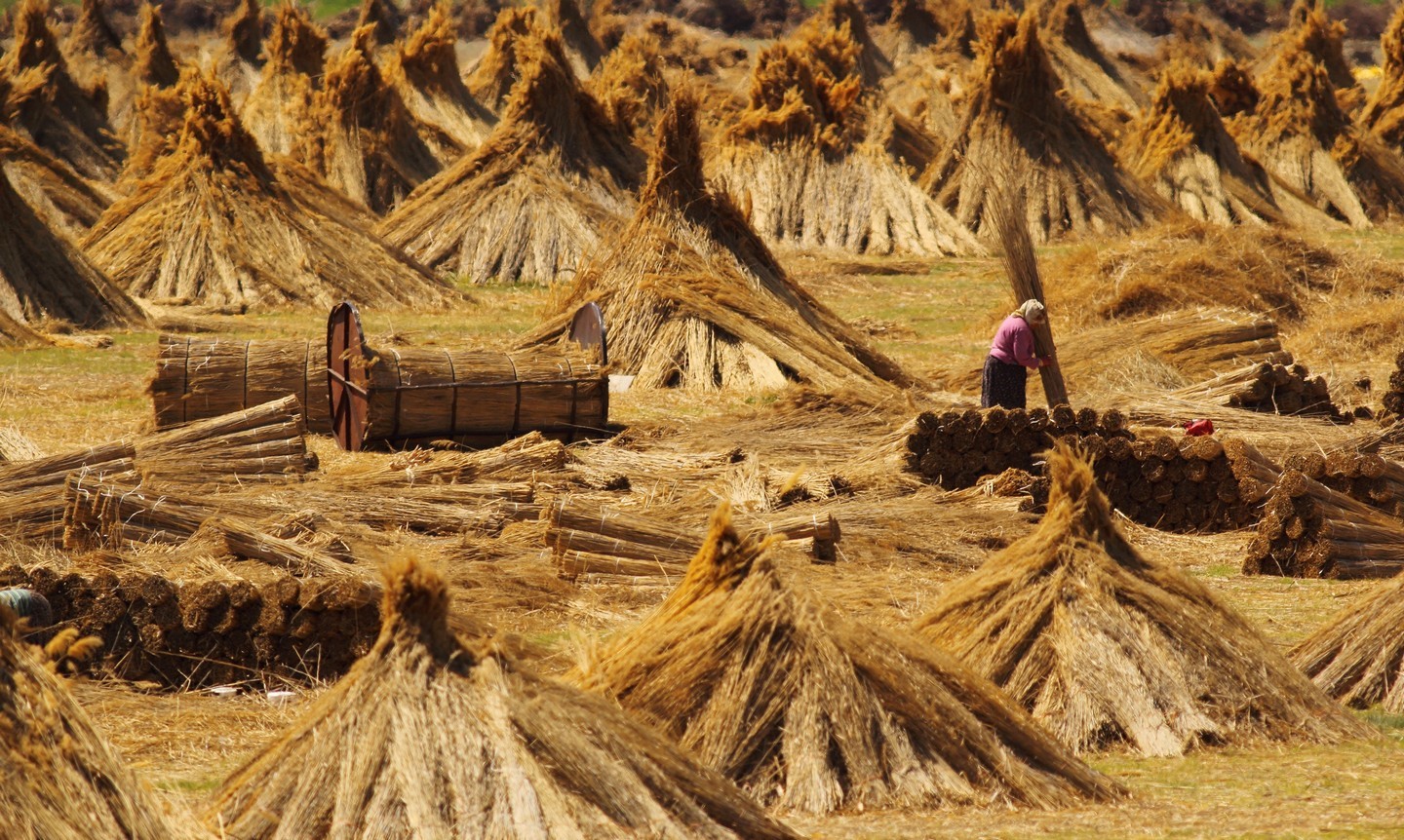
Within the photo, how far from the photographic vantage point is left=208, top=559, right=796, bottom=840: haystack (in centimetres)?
421

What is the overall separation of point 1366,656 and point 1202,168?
840 inches

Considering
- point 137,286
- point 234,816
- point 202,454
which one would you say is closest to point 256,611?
point 234,816

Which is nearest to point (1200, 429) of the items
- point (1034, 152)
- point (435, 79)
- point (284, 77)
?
point (1034, 152)

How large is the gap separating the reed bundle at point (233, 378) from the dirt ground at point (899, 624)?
373 millimetres

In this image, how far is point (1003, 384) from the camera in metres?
11.2

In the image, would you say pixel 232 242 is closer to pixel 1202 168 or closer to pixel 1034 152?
pixel 1034 152

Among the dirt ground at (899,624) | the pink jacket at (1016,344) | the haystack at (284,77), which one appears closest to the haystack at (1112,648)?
the dirt ground at (899,624)

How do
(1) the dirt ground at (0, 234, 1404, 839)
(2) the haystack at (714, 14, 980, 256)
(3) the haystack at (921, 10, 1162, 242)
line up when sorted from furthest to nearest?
1. (3) the haystack at (921, 10, 1162, 242)
2. (2) the haystack at (714, 14, 980, 256)
3. (1) the dirt ground at (0, 234, 1404, 839)

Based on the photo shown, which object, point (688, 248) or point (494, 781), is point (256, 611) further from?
point (688, 248)

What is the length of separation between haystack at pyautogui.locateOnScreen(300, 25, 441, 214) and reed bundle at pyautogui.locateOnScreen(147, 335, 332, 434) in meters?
13.8

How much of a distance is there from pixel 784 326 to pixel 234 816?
34.6ft

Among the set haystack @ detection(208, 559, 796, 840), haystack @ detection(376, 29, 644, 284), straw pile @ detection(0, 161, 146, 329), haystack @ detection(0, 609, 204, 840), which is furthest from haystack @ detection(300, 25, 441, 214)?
haystack @ detection(0, 609, 204, 840)

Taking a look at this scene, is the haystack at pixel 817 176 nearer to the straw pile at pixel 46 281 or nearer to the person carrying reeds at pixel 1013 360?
the straw pile at pixel 46 281

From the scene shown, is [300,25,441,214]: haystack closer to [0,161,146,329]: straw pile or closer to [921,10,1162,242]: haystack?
[921,10,1162,242]: haystack
